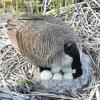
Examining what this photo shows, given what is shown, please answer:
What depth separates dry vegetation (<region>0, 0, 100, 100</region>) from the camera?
11.3 feet

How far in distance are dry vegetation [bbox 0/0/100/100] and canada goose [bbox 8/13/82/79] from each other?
184 mm

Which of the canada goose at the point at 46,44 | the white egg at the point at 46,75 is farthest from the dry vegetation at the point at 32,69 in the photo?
the canada goose at the point at 46,44

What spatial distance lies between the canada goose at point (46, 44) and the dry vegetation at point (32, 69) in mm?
184

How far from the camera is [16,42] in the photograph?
351 centimetres

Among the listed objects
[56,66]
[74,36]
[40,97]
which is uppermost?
[74,36]

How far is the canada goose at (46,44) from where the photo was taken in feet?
11.3

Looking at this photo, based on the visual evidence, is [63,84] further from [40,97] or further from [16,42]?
[16,42]

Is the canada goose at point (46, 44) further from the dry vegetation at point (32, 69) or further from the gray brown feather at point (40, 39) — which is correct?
the dry vegetation at point (32, 69)

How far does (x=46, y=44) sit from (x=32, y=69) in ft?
1.14

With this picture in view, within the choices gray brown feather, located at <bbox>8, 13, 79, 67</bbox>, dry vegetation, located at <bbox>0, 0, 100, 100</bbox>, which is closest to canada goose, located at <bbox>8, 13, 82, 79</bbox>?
gray brown feather, located at <bbox>8, 13, 79, 67</bbox>

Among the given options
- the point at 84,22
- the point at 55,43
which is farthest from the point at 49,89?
the point at 84,22

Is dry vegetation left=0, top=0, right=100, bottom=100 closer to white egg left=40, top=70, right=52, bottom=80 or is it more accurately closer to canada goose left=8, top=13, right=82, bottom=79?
white egg left=40, top=70, right=52, bottom=80

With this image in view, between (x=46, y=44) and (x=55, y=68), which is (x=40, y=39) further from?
(x=55, y=68)

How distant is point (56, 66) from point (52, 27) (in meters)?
0.32
